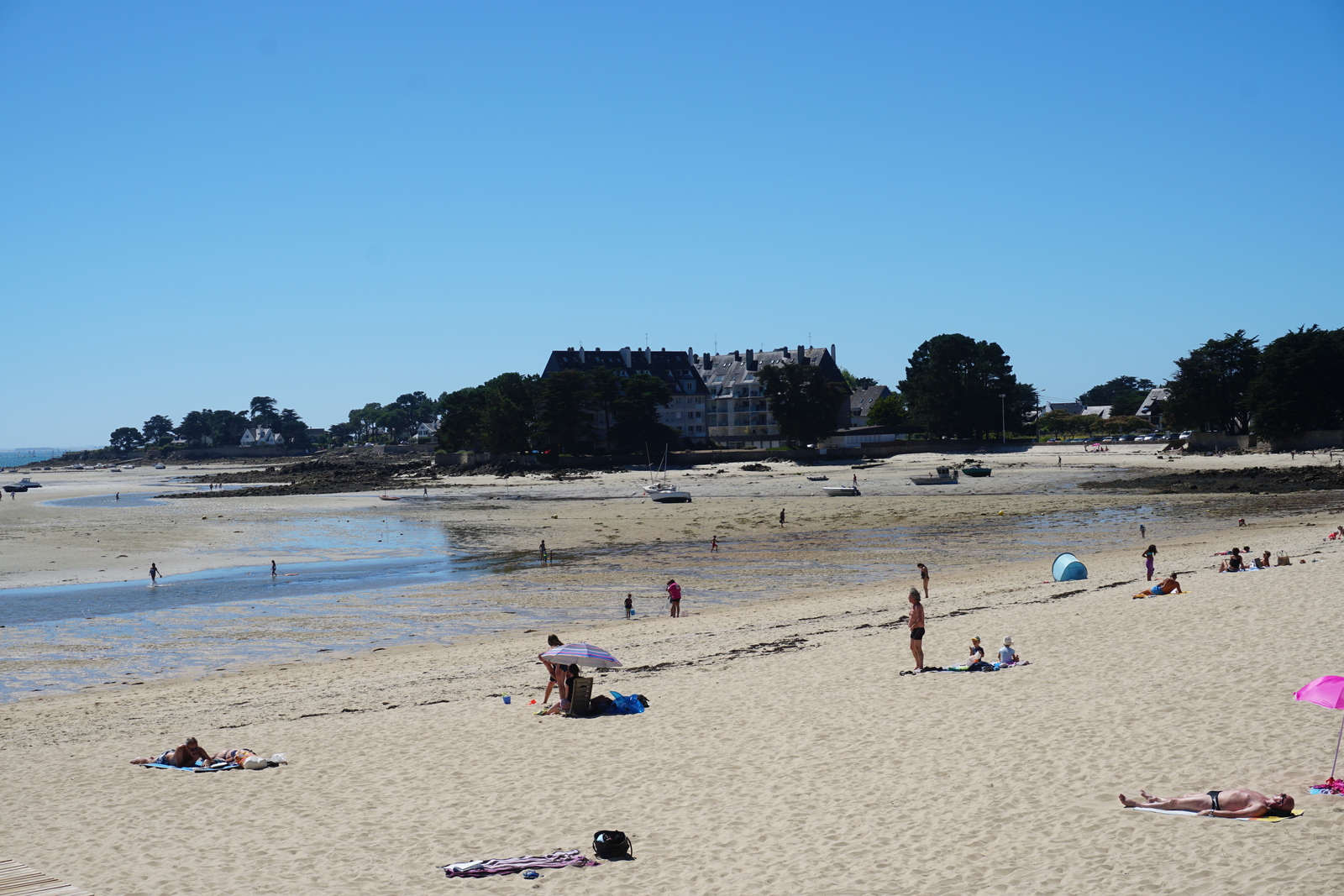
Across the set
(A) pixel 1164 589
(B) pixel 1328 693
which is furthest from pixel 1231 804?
(A) pixel 1164 589

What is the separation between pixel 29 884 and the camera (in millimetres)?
8375

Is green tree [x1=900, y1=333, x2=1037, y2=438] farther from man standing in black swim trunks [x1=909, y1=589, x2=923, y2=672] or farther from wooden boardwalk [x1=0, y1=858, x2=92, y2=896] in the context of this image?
wooden boardwalk [x1=0, y1=858, x2=92, y2=896]

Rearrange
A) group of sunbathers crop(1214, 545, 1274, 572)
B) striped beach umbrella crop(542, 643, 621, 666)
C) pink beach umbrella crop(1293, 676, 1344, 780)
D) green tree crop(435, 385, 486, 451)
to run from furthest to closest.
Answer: green tree crop(435, 385, 486, 451) < group of sunbathers crop(1214, 545, 1274, 572) < striped beach umbrella crop(542, 643, 621, 666) < pink beach umbrella crop(1293, 676, 1344, 780)

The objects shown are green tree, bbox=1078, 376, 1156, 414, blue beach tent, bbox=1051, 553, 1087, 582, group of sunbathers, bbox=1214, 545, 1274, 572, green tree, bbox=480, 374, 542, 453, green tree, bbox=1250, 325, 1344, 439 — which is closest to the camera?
group of sunbathers, bbox=1214, 545, 1274, 572

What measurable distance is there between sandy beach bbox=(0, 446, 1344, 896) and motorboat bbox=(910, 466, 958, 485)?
130ft

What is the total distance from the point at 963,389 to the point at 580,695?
9496 centimetres

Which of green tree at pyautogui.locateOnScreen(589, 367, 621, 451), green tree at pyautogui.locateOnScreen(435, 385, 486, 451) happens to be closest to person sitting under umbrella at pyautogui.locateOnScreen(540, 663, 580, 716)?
green tree at pyautogui.locateOnScreen(589, 367, 621, 451)

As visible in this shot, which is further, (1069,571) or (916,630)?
(1069,571)

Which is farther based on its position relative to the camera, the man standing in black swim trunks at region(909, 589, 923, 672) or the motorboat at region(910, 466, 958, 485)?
the motorboat at region(910, 466, 958, 485)

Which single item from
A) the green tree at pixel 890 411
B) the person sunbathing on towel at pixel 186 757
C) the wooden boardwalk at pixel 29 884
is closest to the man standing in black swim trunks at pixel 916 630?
→ the person sunbathing on towel at pixel 186 757

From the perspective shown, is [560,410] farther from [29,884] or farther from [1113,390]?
[1113,390]

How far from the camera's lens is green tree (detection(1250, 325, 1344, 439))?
71.6 m

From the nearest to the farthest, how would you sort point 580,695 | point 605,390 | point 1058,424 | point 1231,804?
point 1231,804, point 580,695, point 605,390, point 1058,424

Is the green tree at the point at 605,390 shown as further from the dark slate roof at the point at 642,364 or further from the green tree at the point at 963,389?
the green tree at the point at 963,389
